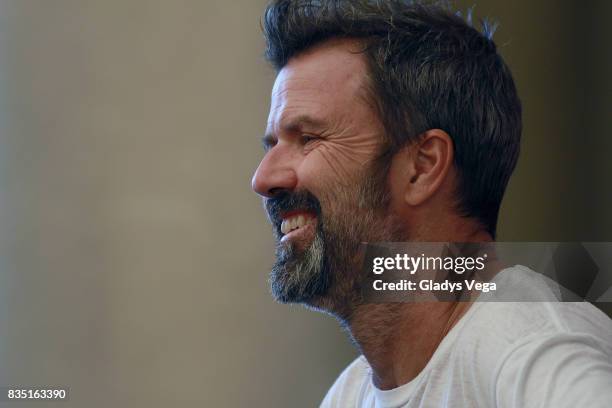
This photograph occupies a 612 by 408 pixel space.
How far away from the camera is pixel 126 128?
1642 mm

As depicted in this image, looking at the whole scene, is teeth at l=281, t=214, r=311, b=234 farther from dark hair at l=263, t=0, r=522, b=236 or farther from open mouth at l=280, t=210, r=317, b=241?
dark hair at l=263, t=0, r=522, b=236

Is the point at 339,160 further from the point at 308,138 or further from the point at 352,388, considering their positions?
the point at 352,388

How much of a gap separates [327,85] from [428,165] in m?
0.15

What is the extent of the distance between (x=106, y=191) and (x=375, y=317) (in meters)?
0.79

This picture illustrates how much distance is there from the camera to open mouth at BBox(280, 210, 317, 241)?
3.23 feet

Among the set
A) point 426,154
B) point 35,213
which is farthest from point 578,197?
point 35,213

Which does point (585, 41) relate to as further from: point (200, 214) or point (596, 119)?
point (200, 214)

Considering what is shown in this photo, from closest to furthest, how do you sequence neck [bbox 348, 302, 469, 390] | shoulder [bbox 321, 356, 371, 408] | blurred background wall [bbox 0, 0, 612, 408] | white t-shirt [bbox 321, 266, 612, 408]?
white t-shirt [bbox 321, 266, 612, 408]
neck [bbox 348, 302, 469, 390]
shoulder [bbox 321, 356, 371, 408]
blurred background wall [bbox 0, 0, 612, 408]

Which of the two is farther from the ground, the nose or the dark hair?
the dark hair

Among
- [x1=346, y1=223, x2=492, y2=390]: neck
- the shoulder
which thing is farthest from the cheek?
the shoulder

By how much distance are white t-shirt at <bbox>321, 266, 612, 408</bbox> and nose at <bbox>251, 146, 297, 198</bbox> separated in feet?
0.82

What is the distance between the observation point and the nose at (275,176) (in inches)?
38.7

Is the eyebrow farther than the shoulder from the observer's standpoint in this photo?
No

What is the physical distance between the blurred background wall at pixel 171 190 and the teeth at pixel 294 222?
69cm
